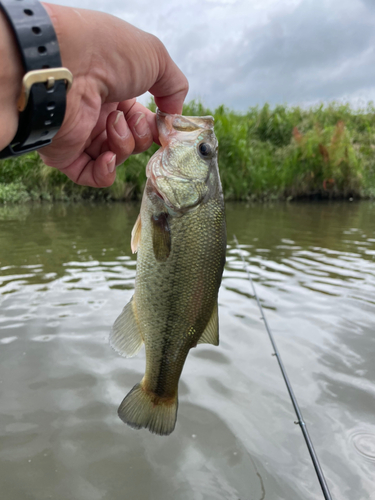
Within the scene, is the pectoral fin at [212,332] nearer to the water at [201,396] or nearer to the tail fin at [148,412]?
the tail fin at [148,412]

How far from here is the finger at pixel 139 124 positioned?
2291 mm

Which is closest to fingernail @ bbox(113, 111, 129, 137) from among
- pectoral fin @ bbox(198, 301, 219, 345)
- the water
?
pectoral fin @ bbox(198, 301, 219, 345)

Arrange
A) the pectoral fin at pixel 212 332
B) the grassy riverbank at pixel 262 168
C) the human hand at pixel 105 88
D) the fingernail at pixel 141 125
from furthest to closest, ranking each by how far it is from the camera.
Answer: the grassy riverbank at pixel 262 168 < the fingernail at pixel 141 125 < the pectoral fin at pixel 212 332 < the human hand at pixel 105 88

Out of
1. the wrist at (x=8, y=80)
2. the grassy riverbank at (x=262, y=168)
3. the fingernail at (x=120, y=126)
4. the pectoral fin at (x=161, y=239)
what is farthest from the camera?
the grassy riverbank at (x=262, y=168)

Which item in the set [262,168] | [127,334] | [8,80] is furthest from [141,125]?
[262,168]

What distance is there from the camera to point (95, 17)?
1.62 m

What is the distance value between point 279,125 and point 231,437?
23.6 m

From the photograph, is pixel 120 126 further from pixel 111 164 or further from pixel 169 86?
pixel 169 86

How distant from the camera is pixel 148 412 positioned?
194cm

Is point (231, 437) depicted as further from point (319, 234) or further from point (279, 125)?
point (279, 125)

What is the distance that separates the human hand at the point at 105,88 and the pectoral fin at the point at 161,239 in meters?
0.58

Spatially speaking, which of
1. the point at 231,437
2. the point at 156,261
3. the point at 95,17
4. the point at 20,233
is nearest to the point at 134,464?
the point at 231,437

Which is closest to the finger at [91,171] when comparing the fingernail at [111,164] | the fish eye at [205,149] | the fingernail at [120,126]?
the fingernail at [111,164]

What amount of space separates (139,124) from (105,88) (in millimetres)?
456
